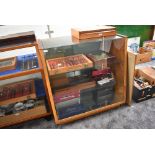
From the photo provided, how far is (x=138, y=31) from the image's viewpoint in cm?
273

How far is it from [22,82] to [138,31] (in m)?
2.24

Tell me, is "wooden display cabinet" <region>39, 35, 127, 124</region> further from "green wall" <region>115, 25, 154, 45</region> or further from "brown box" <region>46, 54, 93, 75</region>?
"green wall" <region>115, 25, 154, 45</region>

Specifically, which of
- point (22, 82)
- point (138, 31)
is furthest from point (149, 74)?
point (22, 82)

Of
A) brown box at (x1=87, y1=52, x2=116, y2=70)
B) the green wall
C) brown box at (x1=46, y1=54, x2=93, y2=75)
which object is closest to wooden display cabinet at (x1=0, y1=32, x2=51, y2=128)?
brown box at (x1=46, y1=54, x2=93, y2=75)

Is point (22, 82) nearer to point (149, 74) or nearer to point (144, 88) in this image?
point (144, 88)

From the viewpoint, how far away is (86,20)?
5.98 ft

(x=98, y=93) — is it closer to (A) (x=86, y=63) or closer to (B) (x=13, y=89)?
(A) (x=86, y=63)

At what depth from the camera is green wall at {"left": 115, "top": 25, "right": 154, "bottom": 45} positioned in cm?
253

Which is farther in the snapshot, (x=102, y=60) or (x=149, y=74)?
(x=149, y=74)

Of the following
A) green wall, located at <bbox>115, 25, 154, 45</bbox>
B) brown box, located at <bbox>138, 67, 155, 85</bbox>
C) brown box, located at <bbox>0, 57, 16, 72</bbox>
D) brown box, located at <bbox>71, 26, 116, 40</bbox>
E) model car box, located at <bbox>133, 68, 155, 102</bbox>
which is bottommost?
model car box, located at <bbox>133, 68, 155, 102</bbox>

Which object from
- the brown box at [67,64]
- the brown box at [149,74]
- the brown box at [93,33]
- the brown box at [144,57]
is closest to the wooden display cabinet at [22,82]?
the brown box at [67,64]

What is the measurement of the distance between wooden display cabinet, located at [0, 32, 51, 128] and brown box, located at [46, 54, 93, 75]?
0.39ft

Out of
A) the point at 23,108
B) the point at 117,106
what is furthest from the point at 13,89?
the point at 117,106

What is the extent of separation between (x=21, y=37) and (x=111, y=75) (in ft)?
3.78
